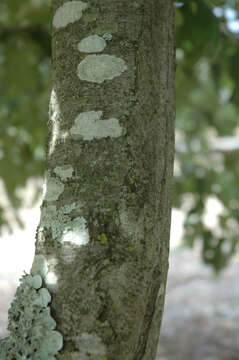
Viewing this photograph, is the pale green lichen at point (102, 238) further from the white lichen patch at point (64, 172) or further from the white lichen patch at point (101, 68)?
the white lichen patch at point (101, 68)

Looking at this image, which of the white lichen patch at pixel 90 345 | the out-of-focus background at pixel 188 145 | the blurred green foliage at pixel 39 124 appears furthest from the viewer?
the blurred green foliage at pixel 39 124

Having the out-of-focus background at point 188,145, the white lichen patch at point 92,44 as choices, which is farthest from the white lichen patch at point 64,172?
the out-of-focus background at point 188,145

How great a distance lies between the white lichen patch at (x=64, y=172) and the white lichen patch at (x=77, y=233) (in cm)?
10

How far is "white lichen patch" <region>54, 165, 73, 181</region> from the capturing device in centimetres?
97

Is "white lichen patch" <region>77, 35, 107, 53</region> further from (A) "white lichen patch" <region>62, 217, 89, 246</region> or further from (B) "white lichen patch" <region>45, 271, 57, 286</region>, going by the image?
(B) "white lichen patch" <region>45, 271, 57, 286</region>

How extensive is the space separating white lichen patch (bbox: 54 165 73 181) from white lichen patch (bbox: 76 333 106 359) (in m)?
0.32

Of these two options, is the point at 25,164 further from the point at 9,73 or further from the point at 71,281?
the point at 71,281

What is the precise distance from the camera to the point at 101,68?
1021 mm

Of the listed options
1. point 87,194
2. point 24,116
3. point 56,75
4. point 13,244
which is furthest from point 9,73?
point 13,244

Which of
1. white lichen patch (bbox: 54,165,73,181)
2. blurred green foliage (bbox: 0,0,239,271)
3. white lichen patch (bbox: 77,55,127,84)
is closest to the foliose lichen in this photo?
white lichen patch (bbox: 54,165,73,181)

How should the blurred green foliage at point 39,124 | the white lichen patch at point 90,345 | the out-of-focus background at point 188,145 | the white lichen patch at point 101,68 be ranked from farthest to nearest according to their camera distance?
the blurred green foliage at point 39,124
the out-of-focus background at point 188,145
the white lichen patch at point 101,68
the white lichen patch at point 90,345

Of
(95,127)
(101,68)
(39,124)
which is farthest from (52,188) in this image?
(39,124)

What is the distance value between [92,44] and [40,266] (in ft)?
1.64

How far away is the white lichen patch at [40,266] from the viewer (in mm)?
953
